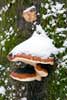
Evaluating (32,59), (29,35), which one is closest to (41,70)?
(32,59)

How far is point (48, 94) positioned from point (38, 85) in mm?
136

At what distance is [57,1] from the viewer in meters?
3.83

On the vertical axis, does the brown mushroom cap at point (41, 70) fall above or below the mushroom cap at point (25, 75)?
above

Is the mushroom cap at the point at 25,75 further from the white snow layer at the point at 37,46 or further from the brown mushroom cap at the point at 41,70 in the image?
the white snow layer at the point at 37,46

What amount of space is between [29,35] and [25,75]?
0.48 metres

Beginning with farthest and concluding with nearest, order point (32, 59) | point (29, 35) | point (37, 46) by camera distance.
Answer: point (29, 35)
point (37, 46)
point (32, 59)

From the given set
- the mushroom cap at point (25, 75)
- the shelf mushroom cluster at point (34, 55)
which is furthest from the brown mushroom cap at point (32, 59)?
the mushroom cap at point (25, 75)

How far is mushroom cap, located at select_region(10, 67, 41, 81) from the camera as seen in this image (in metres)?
3.58

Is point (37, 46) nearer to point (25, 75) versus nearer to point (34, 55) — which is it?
point (34, 55)

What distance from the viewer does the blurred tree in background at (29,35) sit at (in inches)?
145

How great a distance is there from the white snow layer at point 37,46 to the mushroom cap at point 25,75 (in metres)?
0.22

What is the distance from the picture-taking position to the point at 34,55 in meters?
3.46

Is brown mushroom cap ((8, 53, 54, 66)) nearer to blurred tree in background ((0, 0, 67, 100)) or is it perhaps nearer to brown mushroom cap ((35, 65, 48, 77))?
brown mushroom cap ((35, 65, 48, 77))

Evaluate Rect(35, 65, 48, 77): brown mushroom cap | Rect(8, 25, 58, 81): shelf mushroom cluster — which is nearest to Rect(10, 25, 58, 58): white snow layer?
Rect(8, 25, 58, 81): shelf mushroom cluster
